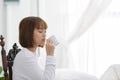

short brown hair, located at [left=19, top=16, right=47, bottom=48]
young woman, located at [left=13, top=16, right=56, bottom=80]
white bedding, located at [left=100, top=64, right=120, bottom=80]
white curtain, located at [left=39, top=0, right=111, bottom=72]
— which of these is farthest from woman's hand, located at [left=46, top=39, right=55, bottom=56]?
white curtain, located at [left=39, top=0, right=111, bottom=72]

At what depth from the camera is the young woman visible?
169cm

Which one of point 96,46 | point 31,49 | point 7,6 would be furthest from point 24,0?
point 31,49

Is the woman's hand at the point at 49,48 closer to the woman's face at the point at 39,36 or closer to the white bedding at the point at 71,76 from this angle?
the woman's face at the point at 39,36

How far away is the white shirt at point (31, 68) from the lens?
1.68 meters

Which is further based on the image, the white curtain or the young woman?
the white curtain

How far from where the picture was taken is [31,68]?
5.56ft

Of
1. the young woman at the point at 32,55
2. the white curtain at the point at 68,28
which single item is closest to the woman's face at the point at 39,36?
the young woman at the point at 32,55

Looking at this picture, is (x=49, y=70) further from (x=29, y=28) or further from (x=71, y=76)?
(x=71, y=76)

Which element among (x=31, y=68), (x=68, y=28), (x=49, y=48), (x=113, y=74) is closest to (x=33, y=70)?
(x=31, y=68)

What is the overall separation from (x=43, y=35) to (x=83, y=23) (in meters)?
1.50

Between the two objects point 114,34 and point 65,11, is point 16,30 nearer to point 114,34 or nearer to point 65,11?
point 65,11

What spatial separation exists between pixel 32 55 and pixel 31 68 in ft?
0.26

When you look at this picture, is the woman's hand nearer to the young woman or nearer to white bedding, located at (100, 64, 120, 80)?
the young woman

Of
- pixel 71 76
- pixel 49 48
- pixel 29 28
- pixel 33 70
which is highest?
pixel 29 28
